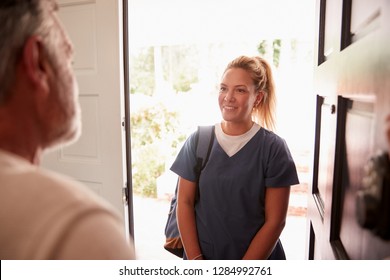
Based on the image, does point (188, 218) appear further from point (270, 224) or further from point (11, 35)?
point (11, 35)

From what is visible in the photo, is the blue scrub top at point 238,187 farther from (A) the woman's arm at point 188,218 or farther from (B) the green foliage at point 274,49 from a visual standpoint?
(B) the green foliage at point 274,49

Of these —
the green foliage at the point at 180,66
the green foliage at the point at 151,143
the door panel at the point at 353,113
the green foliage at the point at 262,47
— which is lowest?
the green foliage at the point at 151,143

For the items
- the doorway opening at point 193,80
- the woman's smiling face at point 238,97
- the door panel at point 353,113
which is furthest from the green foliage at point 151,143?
the door panel at point 353,113

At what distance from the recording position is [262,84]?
1.05m

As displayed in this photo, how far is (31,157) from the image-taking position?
44cm

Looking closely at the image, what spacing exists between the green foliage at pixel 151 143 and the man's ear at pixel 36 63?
2.88 m

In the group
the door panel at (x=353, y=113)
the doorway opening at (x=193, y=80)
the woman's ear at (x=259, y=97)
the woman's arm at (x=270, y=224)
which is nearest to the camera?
the door panel at (x=353, y=113)

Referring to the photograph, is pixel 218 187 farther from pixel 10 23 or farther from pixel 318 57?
pixel 10 23

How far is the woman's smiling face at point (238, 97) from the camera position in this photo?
99 cm

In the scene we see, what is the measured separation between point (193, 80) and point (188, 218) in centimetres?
391

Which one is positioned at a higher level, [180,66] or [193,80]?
[180,66]

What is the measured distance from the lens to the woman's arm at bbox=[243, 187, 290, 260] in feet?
3.04

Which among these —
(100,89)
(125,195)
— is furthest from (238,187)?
(100,89)

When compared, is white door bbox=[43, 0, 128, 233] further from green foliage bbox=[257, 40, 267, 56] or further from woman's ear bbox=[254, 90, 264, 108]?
green foliage bbox=[257, 40, 267, 56]
